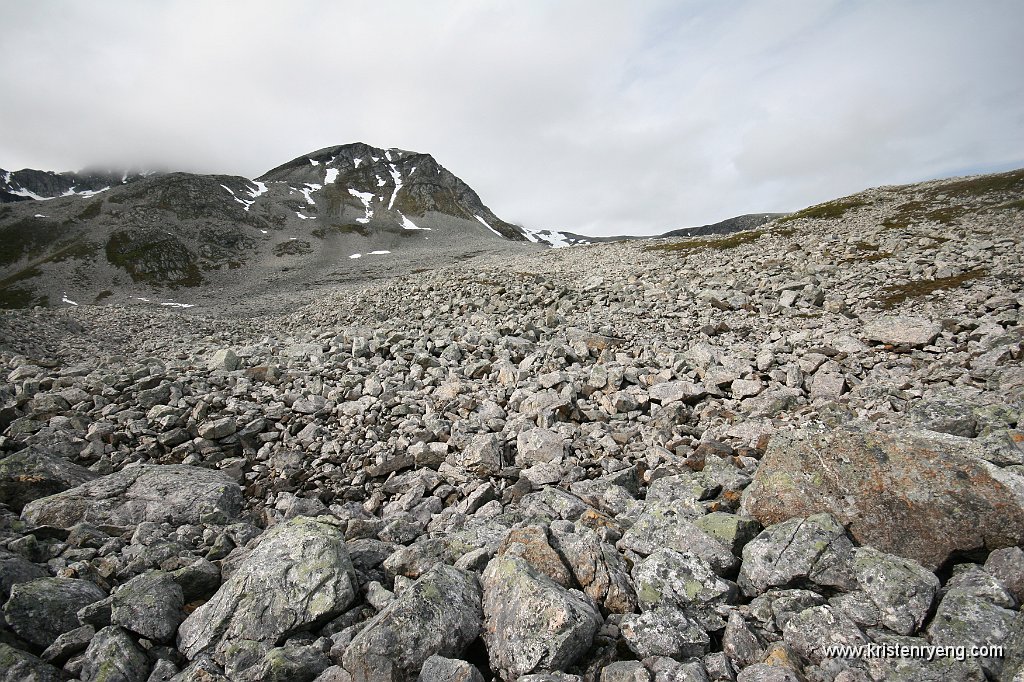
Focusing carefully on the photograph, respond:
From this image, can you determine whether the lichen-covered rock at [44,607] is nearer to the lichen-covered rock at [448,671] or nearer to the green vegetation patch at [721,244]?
the lichen-covered rock at [448,671]

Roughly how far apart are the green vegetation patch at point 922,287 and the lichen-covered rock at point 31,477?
27.7 meters

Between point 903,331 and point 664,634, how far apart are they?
14.7 meters

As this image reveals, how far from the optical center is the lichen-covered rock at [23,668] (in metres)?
4.71

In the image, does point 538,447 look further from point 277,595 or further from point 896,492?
point 896,492

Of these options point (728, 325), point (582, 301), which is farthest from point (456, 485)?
point (582, 301)

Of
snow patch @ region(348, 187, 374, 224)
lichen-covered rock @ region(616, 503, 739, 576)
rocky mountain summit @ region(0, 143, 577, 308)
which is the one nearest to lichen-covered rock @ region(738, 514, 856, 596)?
lichen-covered rock @ region(616, 503, 739, 576)

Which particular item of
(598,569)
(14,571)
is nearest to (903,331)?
(598,569)

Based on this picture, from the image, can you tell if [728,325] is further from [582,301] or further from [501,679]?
[501,679]

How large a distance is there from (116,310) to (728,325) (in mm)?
46520

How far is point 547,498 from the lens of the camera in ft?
28.9

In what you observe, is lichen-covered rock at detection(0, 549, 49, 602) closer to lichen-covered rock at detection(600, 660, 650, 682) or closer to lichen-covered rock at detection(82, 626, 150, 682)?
lichen-covered rock at detection(82, 626, 150, 682)

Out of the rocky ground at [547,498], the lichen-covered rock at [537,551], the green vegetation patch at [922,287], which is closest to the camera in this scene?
the rocky ground at [547,498]

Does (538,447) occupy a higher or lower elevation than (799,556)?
lower

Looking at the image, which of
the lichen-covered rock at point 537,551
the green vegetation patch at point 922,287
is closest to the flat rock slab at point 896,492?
the lichen-covered rock at point 537,551
